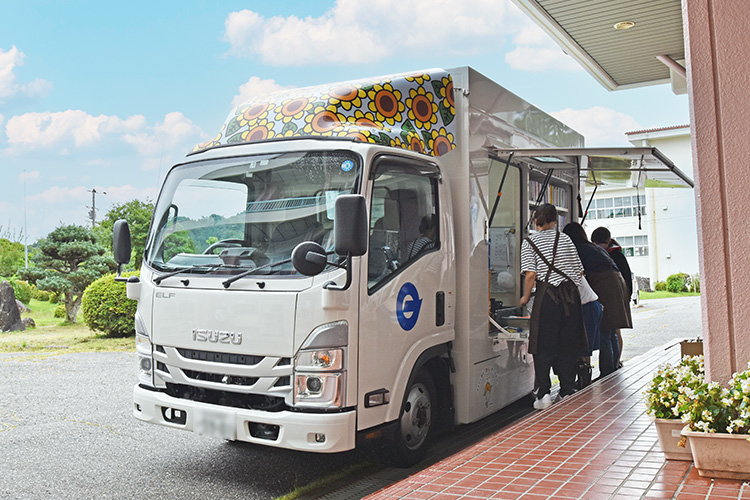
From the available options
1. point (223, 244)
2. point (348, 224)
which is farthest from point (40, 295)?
point (348, 224)

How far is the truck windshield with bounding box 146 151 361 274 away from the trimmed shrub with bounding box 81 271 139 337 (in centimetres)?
962

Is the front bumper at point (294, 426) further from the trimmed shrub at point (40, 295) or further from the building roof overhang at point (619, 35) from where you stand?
the trimmed shrub at point (40, 295)

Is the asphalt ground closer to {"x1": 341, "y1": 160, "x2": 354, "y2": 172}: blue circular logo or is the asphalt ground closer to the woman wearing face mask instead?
the woman wearing face mask

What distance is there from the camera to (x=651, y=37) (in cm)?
759

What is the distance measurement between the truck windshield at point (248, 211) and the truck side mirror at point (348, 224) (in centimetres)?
37

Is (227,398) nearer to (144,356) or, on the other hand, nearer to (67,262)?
(144,356)

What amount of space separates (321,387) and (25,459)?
10.2 ft

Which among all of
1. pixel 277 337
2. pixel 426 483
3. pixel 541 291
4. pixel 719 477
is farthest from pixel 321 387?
pixel 541 291

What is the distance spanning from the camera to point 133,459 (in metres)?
5.53

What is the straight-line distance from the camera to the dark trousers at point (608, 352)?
748cm

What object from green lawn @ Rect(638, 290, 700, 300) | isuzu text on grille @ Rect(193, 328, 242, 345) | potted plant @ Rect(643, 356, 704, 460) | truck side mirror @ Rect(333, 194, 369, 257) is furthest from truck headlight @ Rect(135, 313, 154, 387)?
green lawn @ Rect(638, 290, 700, 300)

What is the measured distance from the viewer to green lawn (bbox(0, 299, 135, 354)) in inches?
523

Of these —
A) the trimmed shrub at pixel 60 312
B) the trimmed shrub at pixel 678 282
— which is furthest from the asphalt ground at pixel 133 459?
the trimmed shrub at pixel 678 282

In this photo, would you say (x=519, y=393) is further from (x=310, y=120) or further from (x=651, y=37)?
(x=651, y=37)
